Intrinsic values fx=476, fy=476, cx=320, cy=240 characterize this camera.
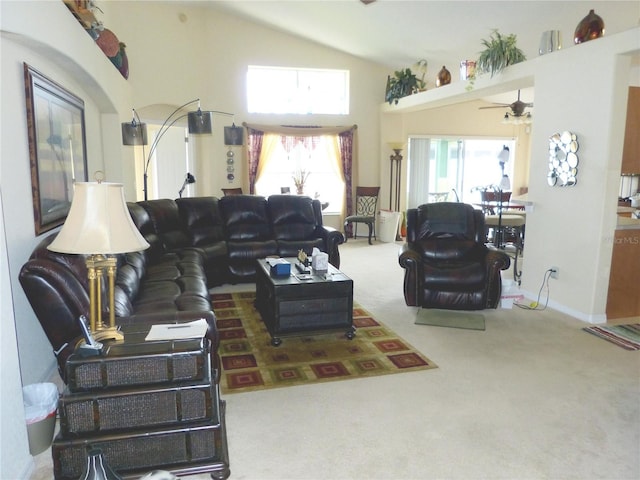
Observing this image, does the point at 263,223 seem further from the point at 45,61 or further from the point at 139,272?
the point at 45,61

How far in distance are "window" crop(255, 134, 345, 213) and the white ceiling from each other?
177 cm

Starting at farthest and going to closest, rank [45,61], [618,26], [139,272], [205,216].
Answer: [205,216]
[618,26]
[139,272]
[45,61]

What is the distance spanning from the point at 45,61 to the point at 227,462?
324 cm

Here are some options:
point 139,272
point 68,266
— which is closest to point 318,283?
point 139,272

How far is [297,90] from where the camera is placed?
8.68m

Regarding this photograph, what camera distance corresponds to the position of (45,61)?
11.9ft

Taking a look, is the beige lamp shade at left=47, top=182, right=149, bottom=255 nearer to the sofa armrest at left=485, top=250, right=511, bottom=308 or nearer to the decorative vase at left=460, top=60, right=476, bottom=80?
the sofa armrest at left=485, top=250, right=511, bottom=308

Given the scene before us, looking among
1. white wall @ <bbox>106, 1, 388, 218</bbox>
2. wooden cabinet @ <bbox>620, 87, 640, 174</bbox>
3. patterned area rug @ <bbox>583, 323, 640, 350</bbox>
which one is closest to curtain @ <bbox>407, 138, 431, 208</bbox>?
white wall @ <bbox>106, 1, 388, 218</bbox>

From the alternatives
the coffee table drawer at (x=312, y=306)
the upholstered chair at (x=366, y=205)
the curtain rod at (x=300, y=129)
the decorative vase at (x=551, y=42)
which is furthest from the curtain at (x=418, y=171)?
the coffee table drawer at (x=312, y=306)

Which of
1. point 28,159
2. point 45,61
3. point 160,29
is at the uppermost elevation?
point 160,29

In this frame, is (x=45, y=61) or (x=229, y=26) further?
(x=229, y=26)

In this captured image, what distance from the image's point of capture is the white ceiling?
4973 mm

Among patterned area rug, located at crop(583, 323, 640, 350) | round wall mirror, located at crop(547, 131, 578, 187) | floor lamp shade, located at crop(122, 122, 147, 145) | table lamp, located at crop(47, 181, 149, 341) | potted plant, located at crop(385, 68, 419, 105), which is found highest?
potted plant, located at crop(385, 68, 419, 105)

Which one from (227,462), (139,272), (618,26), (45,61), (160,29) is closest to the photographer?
(227,462)
